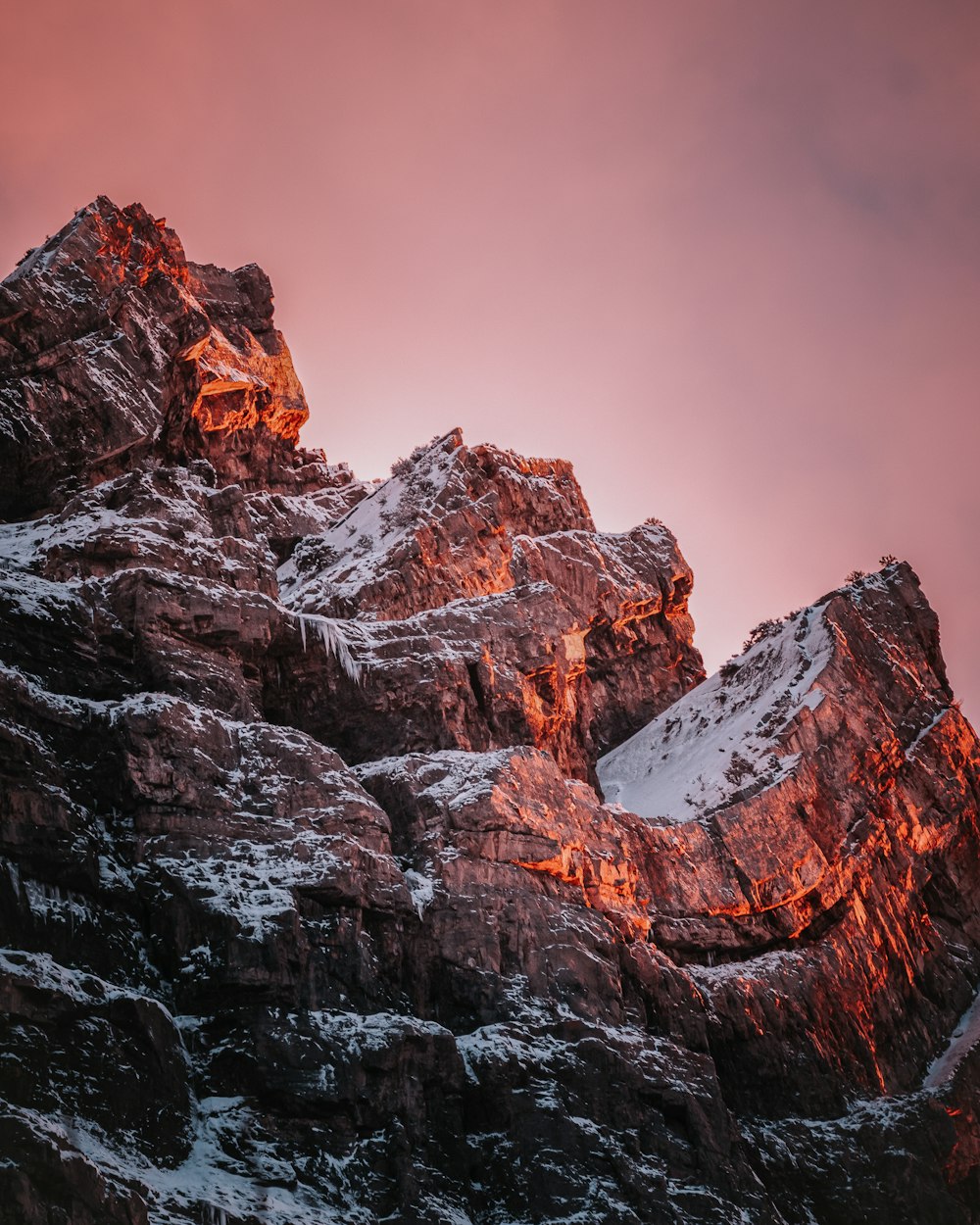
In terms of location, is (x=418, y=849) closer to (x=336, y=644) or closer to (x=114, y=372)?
(x=336, y=644)

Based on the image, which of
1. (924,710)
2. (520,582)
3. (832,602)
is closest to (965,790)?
(924,710)

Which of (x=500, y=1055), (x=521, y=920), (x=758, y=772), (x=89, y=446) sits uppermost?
(x=89, y=446)

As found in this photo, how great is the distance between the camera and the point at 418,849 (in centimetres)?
5541

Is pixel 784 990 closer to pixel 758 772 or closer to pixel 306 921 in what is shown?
pixel 758 772

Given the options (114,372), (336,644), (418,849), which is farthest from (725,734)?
(114,372)

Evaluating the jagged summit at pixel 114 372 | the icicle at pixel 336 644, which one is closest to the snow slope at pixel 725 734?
the icicle at pixel 336 644

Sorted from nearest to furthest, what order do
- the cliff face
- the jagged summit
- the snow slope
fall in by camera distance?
1. the cliff face
2. the jagged summit
3. the snow slope

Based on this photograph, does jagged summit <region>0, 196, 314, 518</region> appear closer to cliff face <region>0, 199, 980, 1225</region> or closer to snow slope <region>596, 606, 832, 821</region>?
cliff face <region>0, 199, 980, 1225</region>

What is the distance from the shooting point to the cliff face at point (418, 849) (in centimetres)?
4491

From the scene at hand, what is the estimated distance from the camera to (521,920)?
176ft

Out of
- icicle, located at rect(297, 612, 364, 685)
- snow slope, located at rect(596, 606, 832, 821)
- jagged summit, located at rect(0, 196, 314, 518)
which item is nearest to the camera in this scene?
icicle, located at rect(297, 612, 364, 685)

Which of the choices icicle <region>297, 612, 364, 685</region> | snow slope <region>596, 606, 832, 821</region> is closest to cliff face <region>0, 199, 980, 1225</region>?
icicle <region>297, 612, 364, 685</region>

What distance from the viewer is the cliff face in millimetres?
44906

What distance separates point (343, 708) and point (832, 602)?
1065 inches
